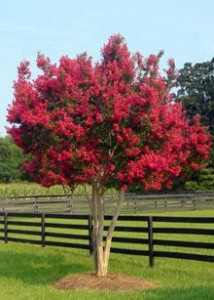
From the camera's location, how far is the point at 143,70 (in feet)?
35.3

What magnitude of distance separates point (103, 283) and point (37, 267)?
2917 millimetres

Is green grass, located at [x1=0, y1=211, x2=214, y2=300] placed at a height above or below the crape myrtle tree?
→ below

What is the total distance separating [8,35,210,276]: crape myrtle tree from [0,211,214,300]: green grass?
133cm

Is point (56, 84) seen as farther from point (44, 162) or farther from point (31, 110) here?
point (44, 162)

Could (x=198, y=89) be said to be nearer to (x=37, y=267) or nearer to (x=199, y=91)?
(x=199, y=91)

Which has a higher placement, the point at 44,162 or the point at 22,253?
the point at 44,162

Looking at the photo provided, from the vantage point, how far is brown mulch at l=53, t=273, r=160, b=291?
10.0 meters

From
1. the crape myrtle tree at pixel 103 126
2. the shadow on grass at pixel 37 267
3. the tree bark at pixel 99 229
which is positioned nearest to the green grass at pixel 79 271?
the shadow on grass at pixel 37 267

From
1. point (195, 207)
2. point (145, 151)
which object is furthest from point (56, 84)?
point (195, 207)

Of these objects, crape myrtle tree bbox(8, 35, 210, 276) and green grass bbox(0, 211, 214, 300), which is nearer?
green grass bbox(0, 211, 214, 300)

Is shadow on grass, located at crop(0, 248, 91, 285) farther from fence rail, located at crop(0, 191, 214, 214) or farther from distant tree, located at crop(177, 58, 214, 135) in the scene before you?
distant tree, located at crop(177, 58, 214, 135)

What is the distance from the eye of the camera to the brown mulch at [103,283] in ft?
32.8

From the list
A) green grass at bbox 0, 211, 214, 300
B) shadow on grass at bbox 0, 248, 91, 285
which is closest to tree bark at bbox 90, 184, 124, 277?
green grass at bbox 0, 211, 214, 300

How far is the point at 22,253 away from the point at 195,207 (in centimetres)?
2436
